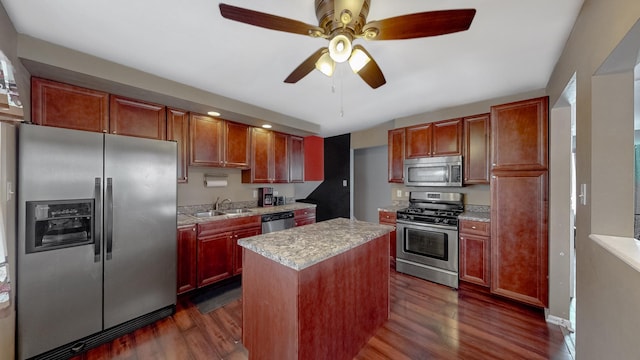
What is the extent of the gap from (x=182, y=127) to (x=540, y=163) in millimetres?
4029

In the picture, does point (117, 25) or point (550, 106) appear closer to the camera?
point (117, 25)

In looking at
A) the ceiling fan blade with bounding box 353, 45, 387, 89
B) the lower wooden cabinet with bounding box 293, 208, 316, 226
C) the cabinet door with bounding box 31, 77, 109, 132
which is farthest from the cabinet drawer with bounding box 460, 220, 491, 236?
the cabinet door with bounding box 31, 77, 109, 132

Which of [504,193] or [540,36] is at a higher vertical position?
[540,36]

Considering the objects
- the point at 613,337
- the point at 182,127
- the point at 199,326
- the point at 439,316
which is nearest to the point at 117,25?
the point at 182,127

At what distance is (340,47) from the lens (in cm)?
123

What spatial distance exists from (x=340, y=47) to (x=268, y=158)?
2.89 m

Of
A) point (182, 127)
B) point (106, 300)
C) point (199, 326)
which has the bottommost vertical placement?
point (199, 326)

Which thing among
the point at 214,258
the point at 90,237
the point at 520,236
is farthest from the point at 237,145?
the point at 520,236

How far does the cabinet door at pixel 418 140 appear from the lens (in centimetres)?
343

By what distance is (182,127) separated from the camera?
291cm

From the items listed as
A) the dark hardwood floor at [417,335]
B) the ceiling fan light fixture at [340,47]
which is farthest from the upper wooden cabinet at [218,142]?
the ceiling fan light fixture at [340,47]

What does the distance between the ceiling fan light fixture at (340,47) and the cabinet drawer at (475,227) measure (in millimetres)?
2608

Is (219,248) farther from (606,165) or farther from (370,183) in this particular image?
(370,183)

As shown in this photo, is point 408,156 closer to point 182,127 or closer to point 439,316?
point 439,316
